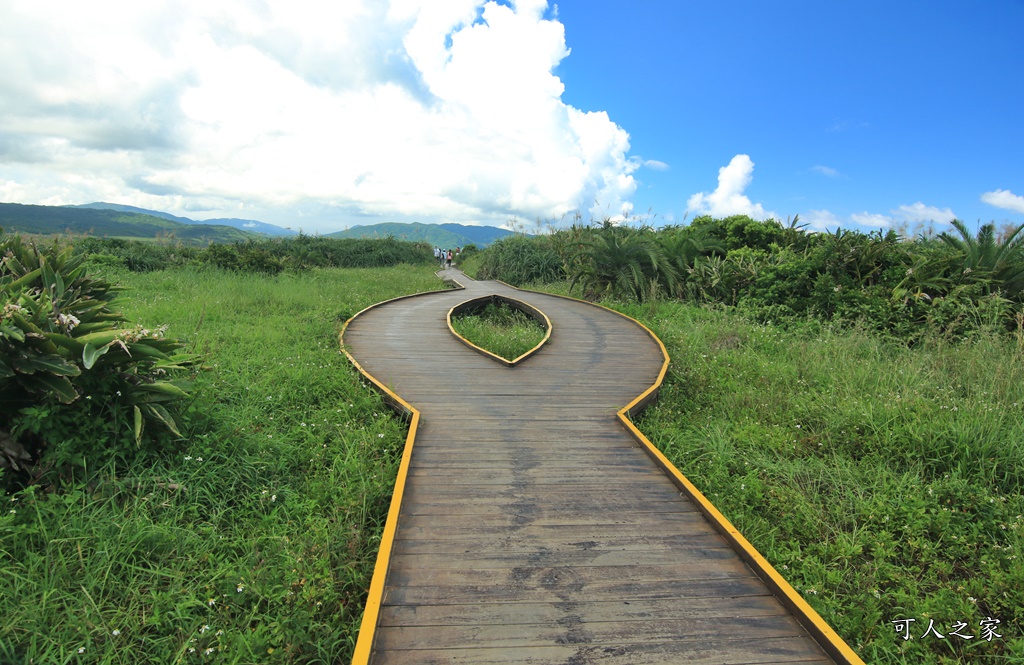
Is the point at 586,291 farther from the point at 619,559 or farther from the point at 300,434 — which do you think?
the point at 619,559

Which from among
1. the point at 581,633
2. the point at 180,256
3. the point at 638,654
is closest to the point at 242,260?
the point at 180,256

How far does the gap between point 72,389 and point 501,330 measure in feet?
23.0

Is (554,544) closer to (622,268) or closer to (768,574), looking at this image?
(768,574)

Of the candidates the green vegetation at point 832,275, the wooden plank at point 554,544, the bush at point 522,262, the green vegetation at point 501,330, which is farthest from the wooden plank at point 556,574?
the bush at point 522,262

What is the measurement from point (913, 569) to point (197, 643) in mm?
4300

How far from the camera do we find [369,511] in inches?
142

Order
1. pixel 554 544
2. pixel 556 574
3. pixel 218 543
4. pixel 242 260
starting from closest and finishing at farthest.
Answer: pixel 556 574
pixel 554 544
pixel 218 543
pixel 242 260

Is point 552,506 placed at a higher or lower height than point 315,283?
lower

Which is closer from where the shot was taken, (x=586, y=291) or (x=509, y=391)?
(x=509, y=391)

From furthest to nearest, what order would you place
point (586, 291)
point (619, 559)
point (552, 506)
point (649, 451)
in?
point (586, 291)
point (649, 451)
point (552, 506)
point (619, 559)

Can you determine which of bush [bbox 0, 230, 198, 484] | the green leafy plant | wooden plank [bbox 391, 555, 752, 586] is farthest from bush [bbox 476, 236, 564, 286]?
wooden plank [bbox 391, 555, 752, 586]

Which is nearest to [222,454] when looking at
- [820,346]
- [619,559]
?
[619,559]

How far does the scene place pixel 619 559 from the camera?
9.82ft

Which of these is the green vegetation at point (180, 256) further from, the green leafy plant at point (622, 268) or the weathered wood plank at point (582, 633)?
the weathered wood plank at point (582, 633)
